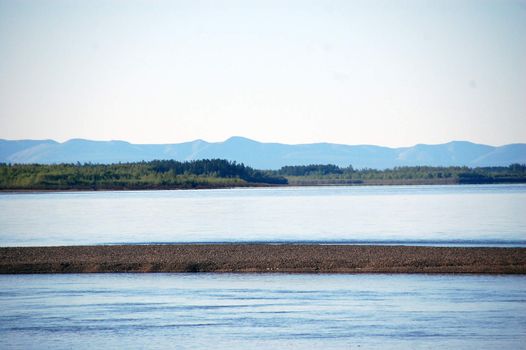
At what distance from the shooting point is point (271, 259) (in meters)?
31.8

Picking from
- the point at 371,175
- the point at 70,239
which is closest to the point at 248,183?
the point at 371,175

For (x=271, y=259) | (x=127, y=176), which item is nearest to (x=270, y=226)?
(x=271, y=259)

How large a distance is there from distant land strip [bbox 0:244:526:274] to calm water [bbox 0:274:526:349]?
1.23m

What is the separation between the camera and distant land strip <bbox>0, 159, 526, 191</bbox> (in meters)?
133

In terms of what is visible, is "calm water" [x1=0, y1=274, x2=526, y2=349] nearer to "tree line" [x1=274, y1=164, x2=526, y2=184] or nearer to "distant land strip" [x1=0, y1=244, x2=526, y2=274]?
"distant land strip" [x1=0, y1=244, x2=526, y2=274]

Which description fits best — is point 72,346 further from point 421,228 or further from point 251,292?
point 421,228

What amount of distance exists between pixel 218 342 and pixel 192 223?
112ft

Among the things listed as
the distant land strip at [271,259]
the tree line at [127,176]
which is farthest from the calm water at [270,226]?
the tree line at [127,176]

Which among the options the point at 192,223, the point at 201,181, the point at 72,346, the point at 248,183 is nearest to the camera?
the point at 72,346

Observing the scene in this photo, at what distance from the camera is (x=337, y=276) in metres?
29.5

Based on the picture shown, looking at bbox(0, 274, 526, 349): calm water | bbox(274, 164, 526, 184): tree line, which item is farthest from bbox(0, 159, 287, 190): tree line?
bbox(0, 274, 526, 349): calm water

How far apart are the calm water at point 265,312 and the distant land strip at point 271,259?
1.23 meters

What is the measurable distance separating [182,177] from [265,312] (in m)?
124

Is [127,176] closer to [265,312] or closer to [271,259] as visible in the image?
[271,259]
